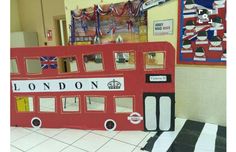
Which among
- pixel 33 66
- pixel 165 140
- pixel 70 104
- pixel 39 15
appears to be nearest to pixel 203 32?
pixel 165 140

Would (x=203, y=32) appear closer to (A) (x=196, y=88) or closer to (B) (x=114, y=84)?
(A) (x=196, y=88)

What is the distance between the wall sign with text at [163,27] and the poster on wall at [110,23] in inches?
8.3

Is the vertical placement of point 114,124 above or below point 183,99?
below

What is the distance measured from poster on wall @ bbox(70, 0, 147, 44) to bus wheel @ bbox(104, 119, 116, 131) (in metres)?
1.48

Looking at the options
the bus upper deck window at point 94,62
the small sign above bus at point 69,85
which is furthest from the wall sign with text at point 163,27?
the bus upper deck window at point 94,62

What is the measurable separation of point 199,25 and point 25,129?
303 centimetres

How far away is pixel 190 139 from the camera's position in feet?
8.42

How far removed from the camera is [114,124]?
A: 9.44ft

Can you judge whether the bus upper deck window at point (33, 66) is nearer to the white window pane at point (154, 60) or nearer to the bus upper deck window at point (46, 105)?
the bus upper deck window at point (46, 105)

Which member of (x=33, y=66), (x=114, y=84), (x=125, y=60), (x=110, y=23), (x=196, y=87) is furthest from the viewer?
(x=33, y=66)

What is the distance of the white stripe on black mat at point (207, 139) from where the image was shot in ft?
7.66

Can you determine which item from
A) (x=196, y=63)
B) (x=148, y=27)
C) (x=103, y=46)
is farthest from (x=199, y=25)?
(x=103, y=46)

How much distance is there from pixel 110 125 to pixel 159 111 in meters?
0.73
